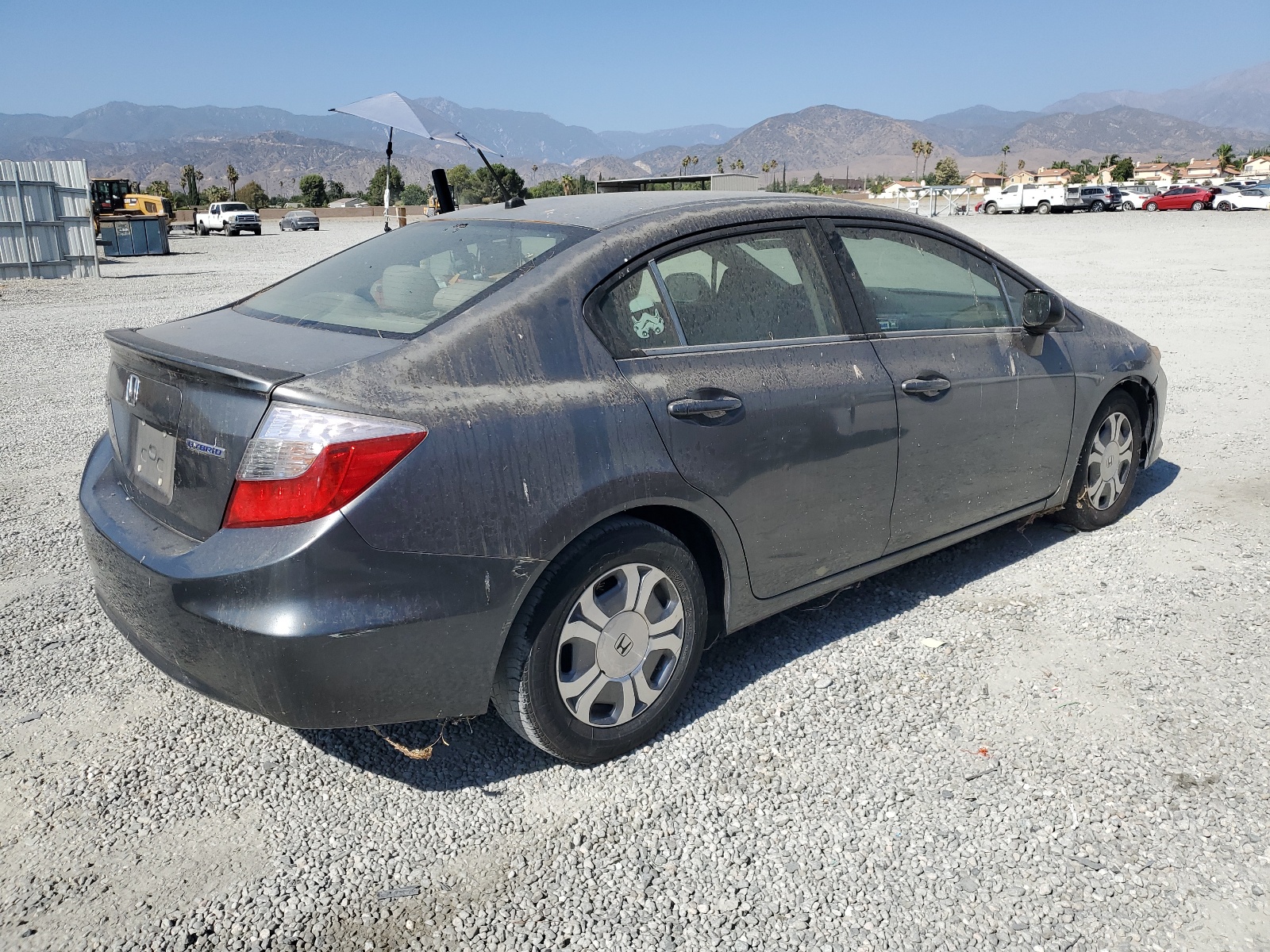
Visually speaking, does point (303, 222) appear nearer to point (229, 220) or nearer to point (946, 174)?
point (229, 220)

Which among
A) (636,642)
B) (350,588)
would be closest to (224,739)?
(350,588)

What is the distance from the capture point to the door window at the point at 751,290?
318 cm

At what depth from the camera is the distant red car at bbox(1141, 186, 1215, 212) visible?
48625 mm

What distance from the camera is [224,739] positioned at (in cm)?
314

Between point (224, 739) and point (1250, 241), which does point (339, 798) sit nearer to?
point (224, 739)

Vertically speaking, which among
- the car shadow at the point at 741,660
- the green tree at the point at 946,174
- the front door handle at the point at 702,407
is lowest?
the car shadow at the point at 741,660

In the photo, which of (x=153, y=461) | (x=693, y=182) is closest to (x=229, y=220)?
(x=693, y=182)

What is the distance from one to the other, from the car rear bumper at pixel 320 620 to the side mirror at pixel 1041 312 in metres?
2.64

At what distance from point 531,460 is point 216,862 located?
133 cm

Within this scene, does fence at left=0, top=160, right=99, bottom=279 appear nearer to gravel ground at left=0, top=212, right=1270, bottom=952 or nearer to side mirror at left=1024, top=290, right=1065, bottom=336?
gravel ground at left=0, top=212, right=1270, bottom=952

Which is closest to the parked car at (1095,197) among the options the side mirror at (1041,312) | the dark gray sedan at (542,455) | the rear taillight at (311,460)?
the side mirror at (1041,312)

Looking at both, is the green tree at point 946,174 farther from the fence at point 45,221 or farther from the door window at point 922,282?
the door window at point 922,282

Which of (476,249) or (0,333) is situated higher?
(476,249)

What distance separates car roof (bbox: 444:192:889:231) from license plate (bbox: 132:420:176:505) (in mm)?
1390
